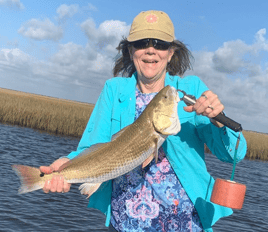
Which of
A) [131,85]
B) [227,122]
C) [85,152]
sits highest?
[131,85]

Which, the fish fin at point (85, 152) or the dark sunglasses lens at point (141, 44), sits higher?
the dark sunglasses lens at point (141, 44)

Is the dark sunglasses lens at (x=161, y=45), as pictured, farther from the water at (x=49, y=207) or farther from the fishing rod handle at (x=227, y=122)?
the water at (x=49, y=207)

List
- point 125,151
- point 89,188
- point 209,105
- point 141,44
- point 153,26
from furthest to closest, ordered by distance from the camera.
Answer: point 141,44 < point 153,26 < point 89,188 < point 125,151 < point 209,105

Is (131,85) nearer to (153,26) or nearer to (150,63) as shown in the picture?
(150,63)

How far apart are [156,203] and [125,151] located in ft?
2.11

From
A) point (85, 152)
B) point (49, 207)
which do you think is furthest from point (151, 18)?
point (49, 207)

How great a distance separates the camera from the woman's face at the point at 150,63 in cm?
338

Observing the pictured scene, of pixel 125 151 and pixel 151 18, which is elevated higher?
pixel 151 18

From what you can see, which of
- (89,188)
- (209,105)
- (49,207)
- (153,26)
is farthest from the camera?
(49,207)

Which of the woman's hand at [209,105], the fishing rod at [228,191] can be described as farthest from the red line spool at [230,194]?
the woman's hand at [209,105]

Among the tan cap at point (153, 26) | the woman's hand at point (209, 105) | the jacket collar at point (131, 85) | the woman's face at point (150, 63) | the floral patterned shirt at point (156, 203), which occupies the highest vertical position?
the tan cap at point (153, 26)

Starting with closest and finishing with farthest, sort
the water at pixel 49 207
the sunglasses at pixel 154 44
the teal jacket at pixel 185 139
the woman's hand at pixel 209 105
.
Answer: the woman's hand at pixel 209 105 → the teal jacket at pixel 185 139 → the sunglasses at pixel 154 44 → the water at pixel 49 207

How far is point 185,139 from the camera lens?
327 centimetres

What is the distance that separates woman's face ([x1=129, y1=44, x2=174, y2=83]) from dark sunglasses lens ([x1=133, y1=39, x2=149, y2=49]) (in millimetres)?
37
